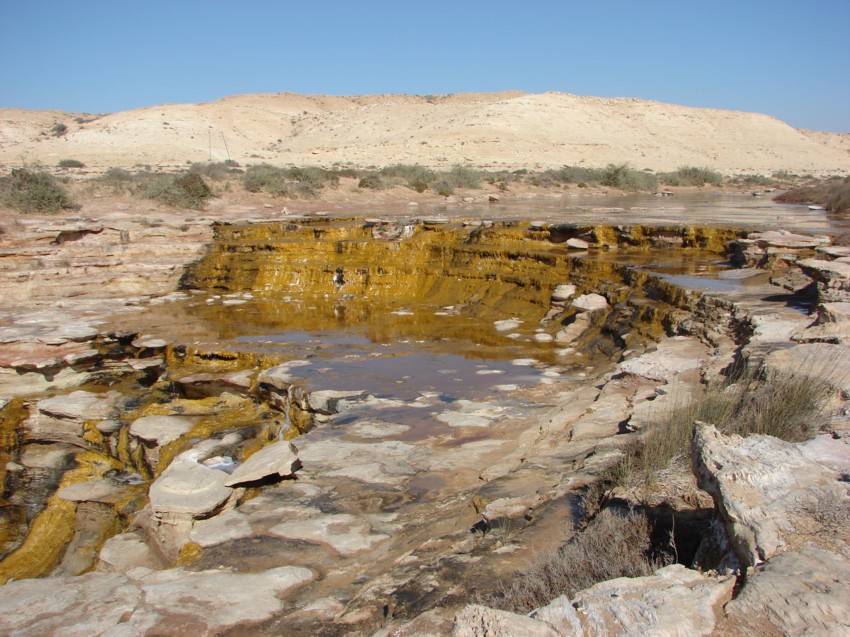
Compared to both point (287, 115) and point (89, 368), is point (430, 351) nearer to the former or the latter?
point (89, 368)

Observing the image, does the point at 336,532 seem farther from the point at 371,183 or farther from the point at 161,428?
the point at 371,183

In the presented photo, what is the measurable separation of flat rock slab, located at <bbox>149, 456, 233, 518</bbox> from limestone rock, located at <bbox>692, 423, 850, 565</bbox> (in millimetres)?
2971

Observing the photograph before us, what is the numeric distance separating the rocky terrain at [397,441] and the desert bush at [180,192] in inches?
195

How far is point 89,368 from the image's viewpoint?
8.29 meters

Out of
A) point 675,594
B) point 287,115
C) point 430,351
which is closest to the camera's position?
point 675,594

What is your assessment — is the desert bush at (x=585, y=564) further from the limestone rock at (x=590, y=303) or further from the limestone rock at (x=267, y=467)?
the limestone rock at (x=590, y=303)

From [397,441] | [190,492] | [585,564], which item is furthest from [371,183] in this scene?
[585,564]

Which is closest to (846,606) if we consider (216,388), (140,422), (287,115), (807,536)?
(807,536)

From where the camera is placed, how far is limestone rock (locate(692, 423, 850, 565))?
2.14m

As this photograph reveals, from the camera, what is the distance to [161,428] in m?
Answer: 6.29

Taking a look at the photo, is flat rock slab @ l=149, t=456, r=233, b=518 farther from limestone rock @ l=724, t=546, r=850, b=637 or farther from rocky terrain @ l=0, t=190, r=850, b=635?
limestone rock @ l=724, t=546, r=850, b=637

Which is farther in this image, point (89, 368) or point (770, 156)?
point (770, 156)

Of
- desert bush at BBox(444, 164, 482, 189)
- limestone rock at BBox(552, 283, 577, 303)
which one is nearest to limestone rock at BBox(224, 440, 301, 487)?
limestone rock at BBox(552, 283, 577, 303)

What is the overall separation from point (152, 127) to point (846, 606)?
59520 mm
